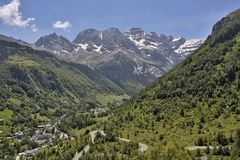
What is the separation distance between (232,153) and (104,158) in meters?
59.8

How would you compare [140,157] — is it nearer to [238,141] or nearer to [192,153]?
[192,153]

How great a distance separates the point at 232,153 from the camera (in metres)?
182

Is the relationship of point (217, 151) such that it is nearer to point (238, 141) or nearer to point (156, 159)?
point (238, 141)

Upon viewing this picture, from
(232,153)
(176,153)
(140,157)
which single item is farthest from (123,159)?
(232,153)

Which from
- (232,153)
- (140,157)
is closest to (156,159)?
(140,157)

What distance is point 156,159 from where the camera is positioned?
187625 mm

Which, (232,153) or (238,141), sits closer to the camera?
(232,153)

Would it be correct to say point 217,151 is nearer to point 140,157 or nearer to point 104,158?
point 140,157

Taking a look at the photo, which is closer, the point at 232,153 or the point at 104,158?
the point at 232,153

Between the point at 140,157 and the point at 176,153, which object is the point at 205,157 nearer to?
the point at 176,153

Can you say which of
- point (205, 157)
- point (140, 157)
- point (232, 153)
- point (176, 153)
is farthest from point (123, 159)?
point (232, 153)

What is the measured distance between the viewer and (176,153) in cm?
19425

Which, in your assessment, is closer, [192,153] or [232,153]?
[232,153]

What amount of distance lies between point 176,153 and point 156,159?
12.2 metres
